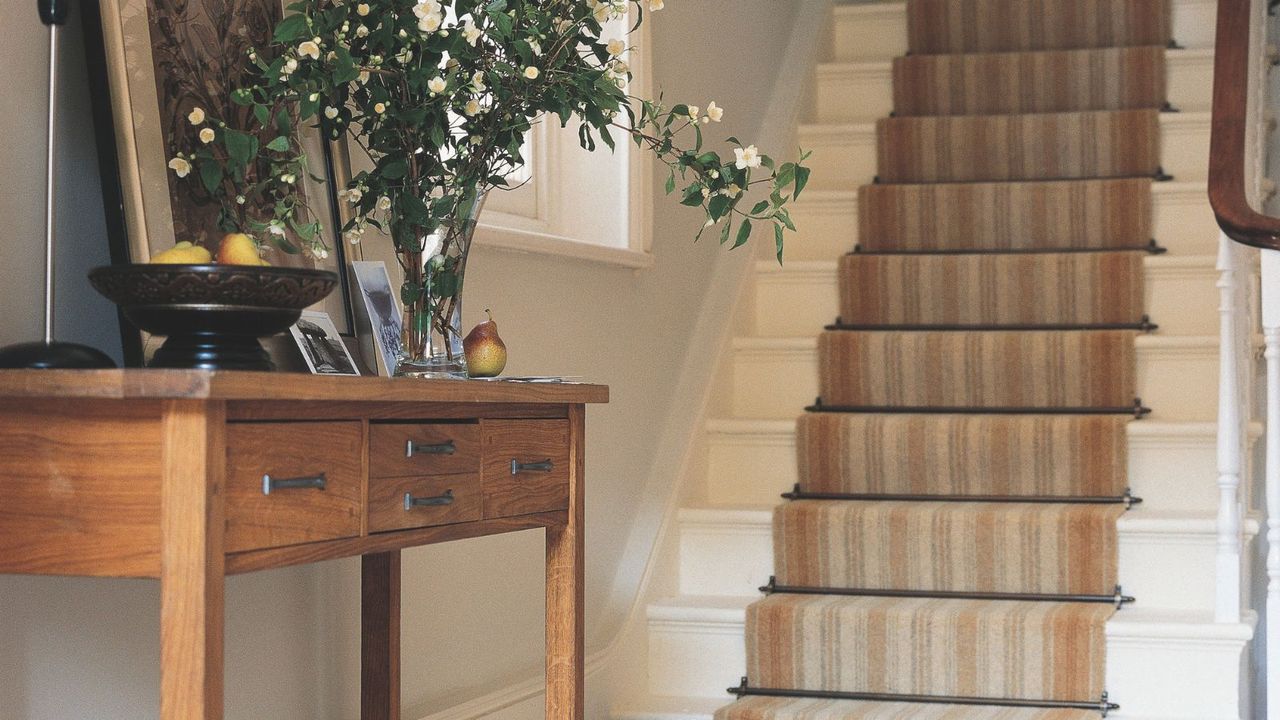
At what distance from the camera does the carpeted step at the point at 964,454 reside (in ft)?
→ 10.4

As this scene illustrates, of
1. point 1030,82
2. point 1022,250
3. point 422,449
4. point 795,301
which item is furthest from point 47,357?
point 1030,82

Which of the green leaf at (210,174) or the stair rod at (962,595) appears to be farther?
the stair rod at (962,595)

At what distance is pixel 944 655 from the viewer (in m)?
2.80

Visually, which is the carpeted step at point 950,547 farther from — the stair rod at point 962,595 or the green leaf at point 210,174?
the green leaf at point 210,174

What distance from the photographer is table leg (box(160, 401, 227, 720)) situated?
118cm

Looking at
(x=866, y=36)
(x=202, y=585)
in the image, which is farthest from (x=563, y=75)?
(x=866, y=36)

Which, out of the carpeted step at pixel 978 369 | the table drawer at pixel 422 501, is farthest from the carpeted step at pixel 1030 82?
the table drawer at pixel 422 501

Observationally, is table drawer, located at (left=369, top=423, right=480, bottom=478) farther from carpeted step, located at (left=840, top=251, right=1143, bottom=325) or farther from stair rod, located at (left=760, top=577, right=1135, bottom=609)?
carpeted step, located at (left=840, top=251, right=1143, bottom=325)

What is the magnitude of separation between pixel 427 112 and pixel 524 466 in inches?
17.2

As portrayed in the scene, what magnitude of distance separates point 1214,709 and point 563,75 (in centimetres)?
182

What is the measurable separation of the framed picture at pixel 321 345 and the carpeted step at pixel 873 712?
131 centimetres

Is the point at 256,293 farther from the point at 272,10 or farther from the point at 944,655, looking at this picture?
the point at 944,655

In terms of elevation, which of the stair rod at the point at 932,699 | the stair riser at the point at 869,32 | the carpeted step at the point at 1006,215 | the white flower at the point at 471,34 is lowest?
the stair rod at the point at 932,699

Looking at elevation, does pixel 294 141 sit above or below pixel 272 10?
below
